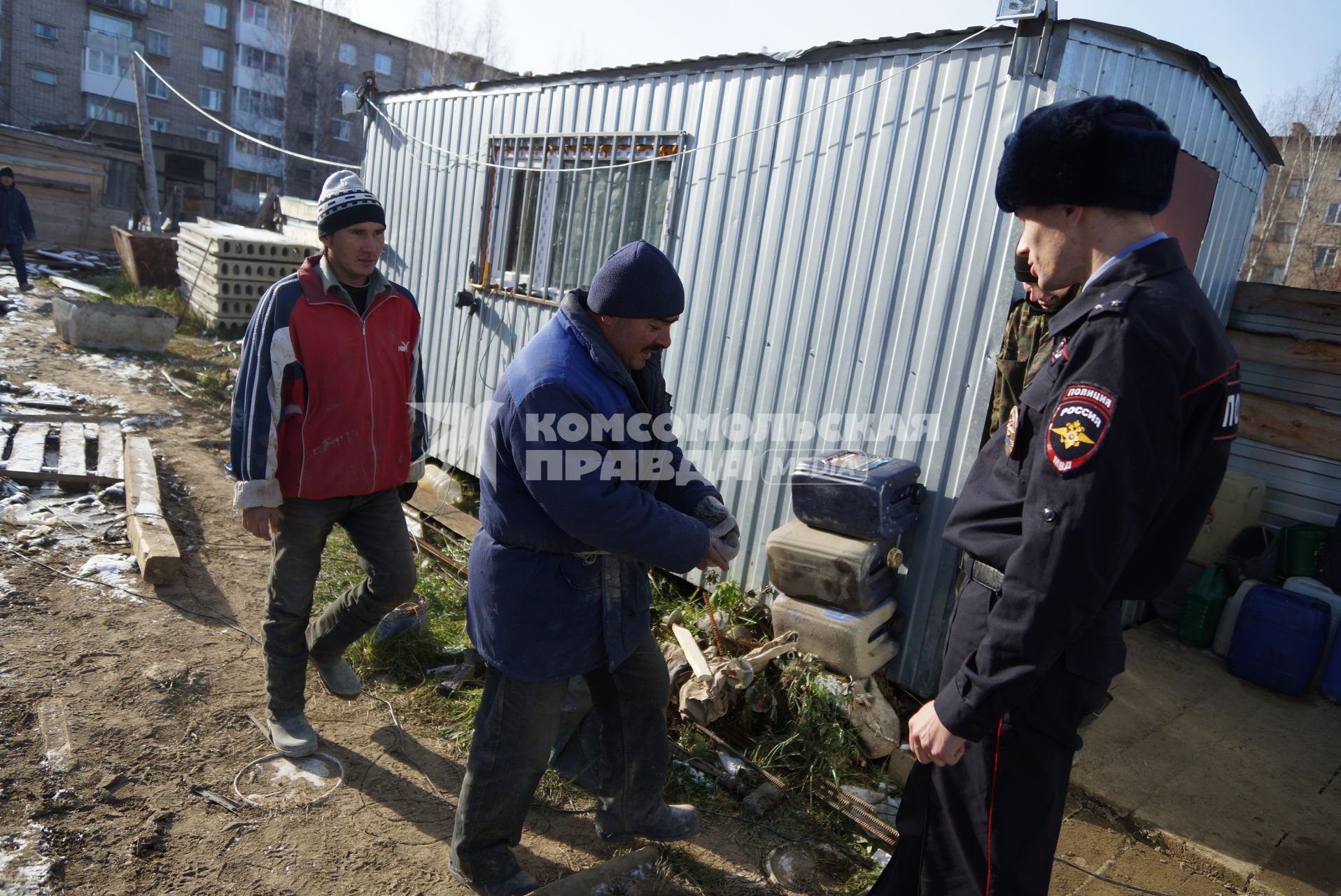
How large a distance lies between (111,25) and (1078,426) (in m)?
51.1

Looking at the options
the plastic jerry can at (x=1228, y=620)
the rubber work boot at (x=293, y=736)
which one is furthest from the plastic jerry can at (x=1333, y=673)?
the rubber work boot at (x=293, y=736)

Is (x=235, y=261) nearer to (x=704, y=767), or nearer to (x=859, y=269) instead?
(x=859, y=269)

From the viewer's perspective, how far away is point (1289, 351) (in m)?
5.27

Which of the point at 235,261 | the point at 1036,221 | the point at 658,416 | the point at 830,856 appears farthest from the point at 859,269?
the point at 235,261

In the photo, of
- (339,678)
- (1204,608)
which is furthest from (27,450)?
(1204,608)

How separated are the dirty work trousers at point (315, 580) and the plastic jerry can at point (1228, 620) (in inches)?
198

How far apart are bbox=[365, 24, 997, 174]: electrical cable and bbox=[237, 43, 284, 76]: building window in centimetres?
4199

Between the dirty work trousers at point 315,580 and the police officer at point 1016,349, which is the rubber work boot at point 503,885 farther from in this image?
the police officer at point 1016,349

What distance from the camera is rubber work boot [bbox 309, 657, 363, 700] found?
3521 millimetres

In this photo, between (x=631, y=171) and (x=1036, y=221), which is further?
(x=631, y=171)

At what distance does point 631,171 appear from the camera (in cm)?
557

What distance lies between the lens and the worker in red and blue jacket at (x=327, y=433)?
9.47 ft

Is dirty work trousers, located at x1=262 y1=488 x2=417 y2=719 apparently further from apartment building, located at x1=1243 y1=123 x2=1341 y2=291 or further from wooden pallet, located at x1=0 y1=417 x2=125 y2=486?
apartment building, located at x1=1243 y1=123 x2=1341 y2=291

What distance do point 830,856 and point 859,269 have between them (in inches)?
112
